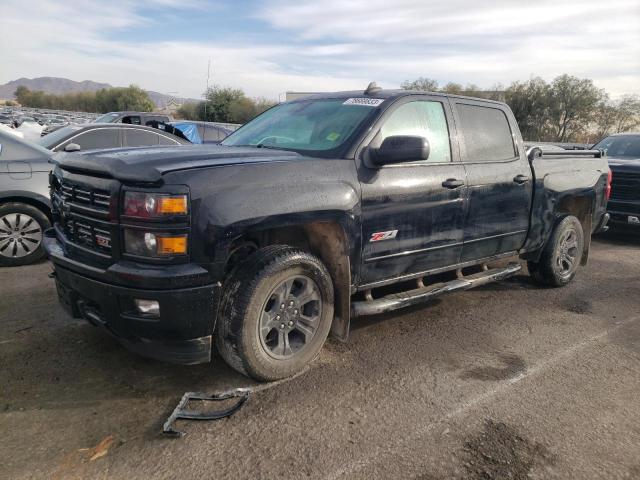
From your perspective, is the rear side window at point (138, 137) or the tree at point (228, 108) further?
the tree at point (228, 108)

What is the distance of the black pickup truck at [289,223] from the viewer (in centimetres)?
284

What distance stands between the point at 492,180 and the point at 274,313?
2395mm

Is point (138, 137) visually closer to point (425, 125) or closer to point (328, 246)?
point (425, 125)

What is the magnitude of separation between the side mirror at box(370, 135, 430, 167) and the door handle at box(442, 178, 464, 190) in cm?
62

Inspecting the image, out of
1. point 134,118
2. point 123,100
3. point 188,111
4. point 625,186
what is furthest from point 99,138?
point 123,100

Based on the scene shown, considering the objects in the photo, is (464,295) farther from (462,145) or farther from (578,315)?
(462,145)

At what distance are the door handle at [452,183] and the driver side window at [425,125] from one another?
0.17 meters

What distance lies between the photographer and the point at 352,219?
11.4 ft

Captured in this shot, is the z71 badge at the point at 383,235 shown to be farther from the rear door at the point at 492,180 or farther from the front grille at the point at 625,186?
the front grille at the point at 625,186

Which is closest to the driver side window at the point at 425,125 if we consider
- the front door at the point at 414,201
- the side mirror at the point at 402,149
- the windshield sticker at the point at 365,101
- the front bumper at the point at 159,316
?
the front door at the point at 414,201

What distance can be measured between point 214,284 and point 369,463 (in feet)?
4.11

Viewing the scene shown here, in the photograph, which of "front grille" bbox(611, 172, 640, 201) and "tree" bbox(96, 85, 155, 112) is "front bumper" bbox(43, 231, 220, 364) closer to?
"front grille" bbox(611, 172, 640, 201)

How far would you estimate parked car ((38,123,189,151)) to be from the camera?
8.02m

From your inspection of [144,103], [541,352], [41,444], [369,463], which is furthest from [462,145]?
[144,103]
